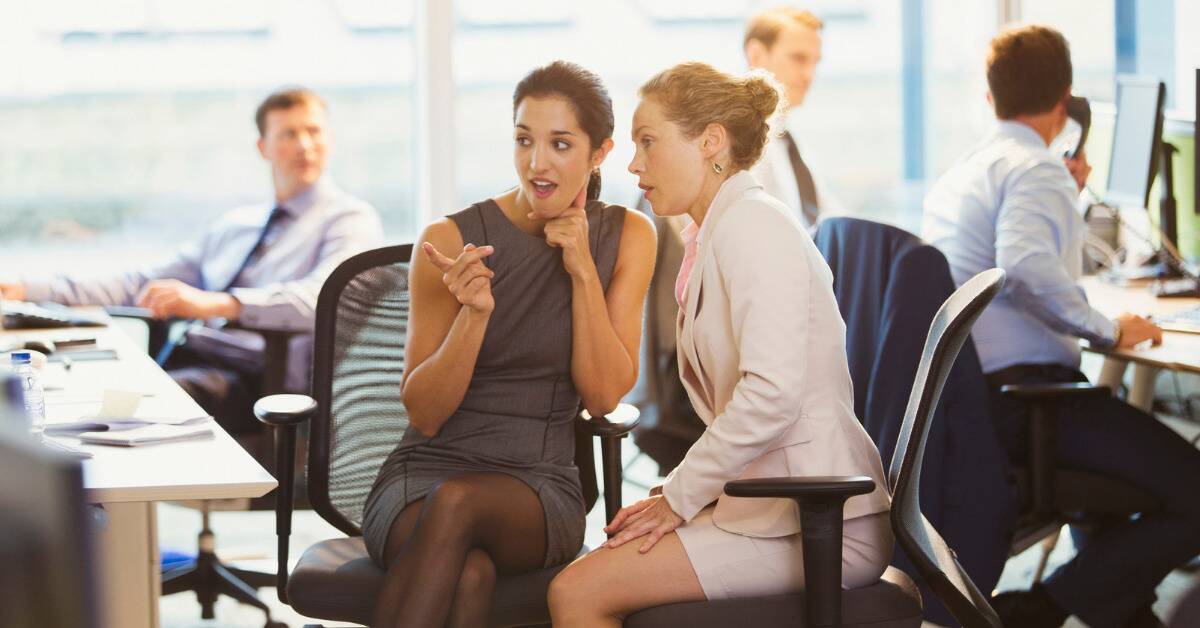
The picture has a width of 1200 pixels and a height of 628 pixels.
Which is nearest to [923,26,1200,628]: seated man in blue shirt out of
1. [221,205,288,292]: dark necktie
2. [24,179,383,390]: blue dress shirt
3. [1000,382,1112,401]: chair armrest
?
Result: [1000,382,1112,401]: chair armrest

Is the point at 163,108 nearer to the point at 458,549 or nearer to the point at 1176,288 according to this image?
the point at 458,549

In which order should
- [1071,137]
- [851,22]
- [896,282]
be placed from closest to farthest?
[896,282]
[1071,137]
[851,22]

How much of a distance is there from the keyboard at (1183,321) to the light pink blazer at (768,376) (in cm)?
142

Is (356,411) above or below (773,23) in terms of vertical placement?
below

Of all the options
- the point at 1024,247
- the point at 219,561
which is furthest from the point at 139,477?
the point at 1024,247

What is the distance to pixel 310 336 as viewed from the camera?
10.4ft

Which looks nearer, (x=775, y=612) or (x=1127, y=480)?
(x=775, y=612)

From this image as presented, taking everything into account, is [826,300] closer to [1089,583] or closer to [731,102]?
[731,102]

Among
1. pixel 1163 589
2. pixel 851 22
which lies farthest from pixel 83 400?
pixel 851 22

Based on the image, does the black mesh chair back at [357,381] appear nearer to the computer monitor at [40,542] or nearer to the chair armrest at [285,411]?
the chair armrest at [285,411]

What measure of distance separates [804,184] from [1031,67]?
3.52 feet

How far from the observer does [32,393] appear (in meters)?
1.99

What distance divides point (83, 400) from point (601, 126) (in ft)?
3.39

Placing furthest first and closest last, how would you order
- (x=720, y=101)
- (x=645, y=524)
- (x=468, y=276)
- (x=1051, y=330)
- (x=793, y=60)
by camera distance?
(x=793, y=60) → (x=1051, y=330) → (x=468, y=276) → (x=720, y=101) → (x=645, y=524)
